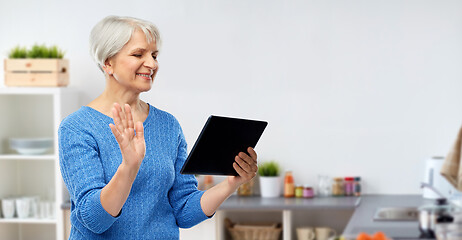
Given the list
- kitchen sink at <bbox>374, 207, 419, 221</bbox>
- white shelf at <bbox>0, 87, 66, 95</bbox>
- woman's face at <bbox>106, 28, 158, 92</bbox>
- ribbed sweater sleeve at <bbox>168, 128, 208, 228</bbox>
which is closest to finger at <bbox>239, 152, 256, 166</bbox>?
ribbed sweater sleeve at <bbox>168, 128, 208, 228</bbox>

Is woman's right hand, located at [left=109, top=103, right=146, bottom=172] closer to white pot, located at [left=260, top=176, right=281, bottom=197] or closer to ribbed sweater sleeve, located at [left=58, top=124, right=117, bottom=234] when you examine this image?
ribbed sweater sleeve, located at [left=58, top=124, right=117, bottom=234]

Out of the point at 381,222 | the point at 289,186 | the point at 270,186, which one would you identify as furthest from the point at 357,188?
the point at 381,222

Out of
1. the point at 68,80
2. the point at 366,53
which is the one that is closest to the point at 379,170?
the point at 366,53

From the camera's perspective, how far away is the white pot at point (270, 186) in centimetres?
436

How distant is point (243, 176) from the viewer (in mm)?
2289

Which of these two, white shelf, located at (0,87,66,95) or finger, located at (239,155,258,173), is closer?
finger, located at (239,155,258,173)

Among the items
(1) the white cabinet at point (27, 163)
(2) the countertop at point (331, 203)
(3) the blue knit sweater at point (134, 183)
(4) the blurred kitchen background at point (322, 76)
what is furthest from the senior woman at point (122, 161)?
(1) the white cabinet at point (27, 163)

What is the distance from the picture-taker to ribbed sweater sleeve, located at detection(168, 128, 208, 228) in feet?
7.68

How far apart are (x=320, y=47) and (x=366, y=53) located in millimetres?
Answer: 283

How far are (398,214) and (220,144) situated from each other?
1224 mm

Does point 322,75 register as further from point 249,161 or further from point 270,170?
point 249,161

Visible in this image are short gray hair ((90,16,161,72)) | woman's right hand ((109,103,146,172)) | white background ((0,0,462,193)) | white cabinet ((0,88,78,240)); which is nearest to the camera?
woman's right hand ((109,103,146,172))

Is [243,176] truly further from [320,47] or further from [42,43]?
[42,43]

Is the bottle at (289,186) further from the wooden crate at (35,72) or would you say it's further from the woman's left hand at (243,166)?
the woman's left hand at (243,166)
